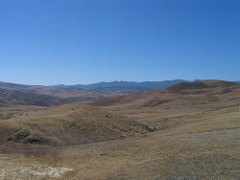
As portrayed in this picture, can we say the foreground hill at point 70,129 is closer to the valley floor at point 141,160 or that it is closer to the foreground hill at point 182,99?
the valley floor at point 141,160

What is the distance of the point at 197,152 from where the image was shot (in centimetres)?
2309

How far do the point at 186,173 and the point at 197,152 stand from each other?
4.56 meters

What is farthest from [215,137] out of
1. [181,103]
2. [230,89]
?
[230,89]

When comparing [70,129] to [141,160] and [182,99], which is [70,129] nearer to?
[141,160]

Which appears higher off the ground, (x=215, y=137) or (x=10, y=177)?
(x=215, y=137)

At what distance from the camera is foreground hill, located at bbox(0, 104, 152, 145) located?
3716cm

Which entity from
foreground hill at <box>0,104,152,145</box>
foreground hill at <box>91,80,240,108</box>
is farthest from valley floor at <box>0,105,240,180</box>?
foreground hill at <box>91,80,240,108</box>

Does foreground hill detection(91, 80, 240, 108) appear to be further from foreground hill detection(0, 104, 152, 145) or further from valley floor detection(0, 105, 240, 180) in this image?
valley floor detection(0, 105, 240, 180)

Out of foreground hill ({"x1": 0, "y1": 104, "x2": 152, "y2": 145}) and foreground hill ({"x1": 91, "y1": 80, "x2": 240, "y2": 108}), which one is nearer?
foreground hill ({"x1": 0, "y1": 104, "x2": 152, "y2": 145})

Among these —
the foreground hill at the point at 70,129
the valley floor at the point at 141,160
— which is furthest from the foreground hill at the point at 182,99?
the valley floor at the point at 141,160

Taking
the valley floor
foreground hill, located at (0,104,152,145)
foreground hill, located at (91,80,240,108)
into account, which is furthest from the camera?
foreground hill, located at (91,80,240,108)

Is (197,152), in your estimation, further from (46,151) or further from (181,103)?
(181,103)

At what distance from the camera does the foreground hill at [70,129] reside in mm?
37156

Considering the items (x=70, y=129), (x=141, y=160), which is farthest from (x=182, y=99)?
(x=141, y=160)
